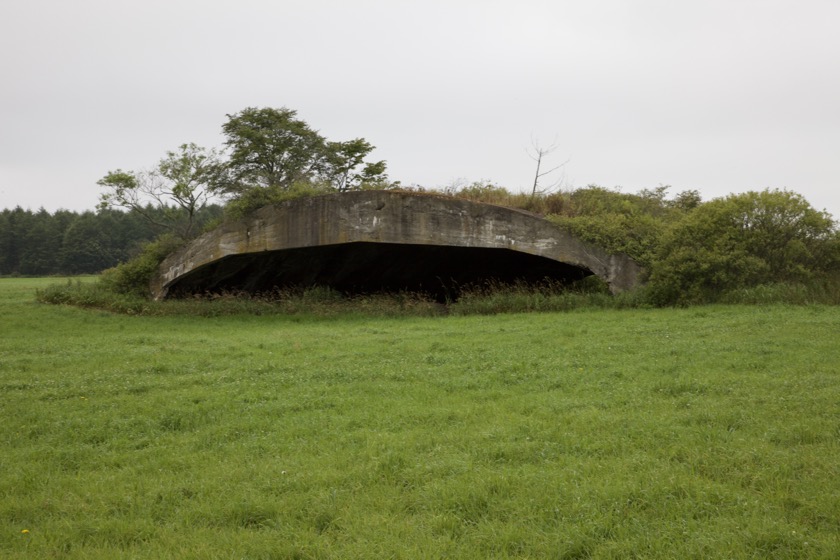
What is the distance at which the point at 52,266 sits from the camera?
196ft

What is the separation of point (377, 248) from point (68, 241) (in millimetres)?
49822

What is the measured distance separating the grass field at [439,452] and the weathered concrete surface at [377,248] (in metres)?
6.94

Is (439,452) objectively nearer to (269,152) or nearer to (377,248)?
(377,248)

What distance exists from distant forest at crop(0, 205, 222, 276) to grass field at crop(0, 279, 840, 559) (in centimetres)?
4697

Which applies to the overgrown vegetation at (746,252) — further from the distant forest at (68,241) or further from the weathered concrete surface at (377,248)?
the distant forest at (68,241)

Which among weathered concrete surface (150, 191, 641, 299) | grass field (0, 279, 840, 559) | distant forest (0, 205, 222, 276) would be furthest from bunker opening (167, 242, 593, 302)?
distant forest (0, 205, 222, 276)

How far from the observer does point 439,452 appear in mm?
5469

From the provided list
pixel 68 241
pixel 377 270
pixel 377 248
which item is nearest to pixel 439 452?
pixel 377 248

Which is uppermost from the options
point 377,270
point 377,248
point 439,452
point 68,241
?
point 68,241

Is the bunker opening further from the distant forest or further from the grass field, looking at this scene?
the distant forest

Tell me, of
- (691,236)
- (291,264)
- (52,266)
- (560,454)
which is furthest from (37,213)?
(560,454)

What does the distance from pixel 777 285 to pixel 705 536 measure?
12.8 m

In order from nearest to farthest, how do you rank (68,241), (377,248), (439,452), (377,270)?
(439,452) < (377,248) < (377,270) < (68,241)

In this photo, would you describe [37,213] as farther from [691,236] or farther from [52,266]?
[691,236]
